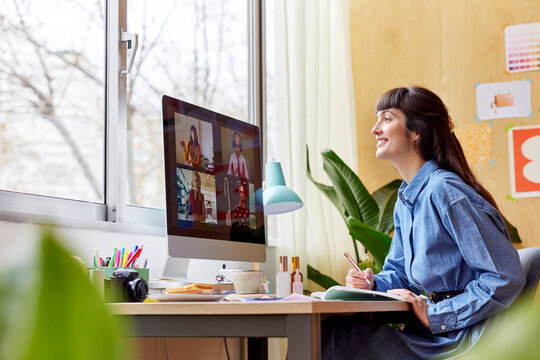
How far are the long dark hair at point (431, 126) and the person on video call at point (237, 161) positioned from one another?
0.49m

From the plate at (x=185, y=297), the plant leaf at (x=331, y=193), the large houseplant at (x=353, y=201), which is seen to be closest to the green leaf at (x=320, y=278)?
the large houseplant at (x=353, y=201)

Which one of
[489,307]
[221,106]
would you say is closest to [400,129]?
[489,307]

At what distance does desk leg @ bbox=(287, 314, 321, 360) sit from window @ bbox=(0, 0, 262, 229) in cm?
73

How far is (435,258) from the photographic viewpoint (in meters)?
1.76

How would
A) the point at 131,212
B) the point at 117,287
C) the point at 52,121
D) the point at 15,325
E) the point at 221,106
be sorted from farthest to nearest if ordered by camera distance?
the point at 221,106, the point at 131,212, the point at 52,121, the point at 117,287, the point at 15,325

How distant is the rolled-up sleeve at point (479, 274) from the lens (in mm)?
1608

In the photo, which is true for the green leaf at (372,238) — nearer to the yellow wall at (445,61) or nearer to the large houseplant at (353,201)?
the large houseplant at (353,201)

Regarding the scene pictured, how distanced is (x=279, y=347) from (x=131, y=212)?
101 centimetres

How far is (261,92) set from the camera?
3.44 meters

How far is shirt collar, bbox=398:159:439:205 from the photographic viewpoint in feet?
6.28

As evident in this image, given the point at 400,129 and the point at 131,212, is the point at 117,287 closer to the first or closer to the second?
the point at 131,212

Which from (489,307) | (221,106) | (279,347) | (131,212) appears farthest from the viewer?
(221,106)

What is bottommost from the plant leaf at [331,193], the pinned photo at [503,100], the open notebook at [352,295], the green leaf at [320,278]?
the green leaf at [320,278]

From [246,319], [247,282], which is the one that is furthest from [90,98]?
[246,319]
